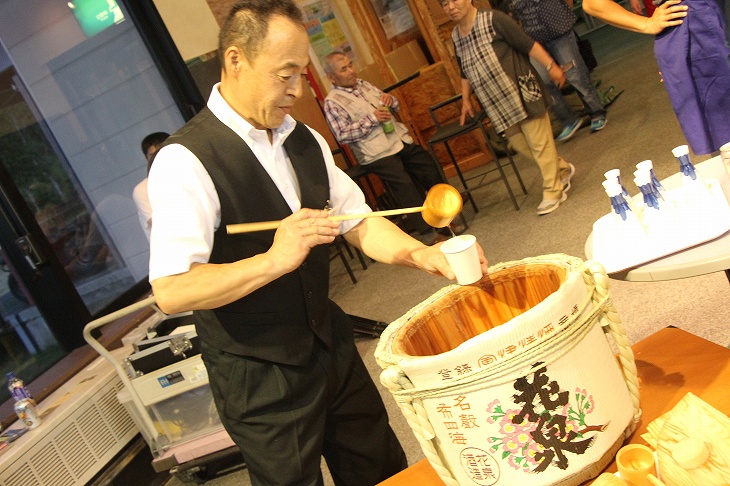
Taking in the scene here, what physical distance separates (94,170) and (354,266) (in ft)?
7.12

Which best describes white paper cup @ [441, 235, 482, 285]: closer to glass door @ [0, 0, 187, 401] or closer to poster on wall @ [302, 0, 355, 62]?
glass door @ [0, 0, 187, 401]

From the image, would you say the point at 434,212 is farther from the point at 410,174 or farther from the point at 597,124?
the point at 597,124

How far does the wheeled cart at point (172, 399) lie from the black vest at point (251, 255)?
1.87 m

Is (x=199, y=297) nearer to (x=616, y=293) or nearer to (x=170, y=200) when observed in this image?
(x=170, y=200)

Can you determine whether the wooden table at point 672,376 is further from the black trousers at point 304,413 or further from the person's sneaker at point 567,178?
the person's sneaker at point 567,178

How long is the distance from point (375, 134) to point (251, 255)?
4098 mm

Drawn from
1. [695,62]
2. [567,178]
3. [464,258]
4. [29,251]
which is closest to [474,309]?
[464,258]

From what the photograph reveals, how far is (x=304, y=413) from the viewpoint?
5.90 ft

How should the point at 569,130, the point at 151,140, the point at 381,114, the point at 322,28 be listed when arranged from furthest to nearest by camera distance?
the point at 322,28 → the point at 569,130 → the point at 381,114 → the point at 151,140

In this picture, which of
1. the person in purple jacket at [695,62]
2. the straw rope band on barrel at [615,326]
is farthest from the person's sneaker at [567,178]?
the straw rope band on barrel at [615,326]

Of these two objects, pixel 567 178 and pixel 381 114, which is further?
pixel 381 114

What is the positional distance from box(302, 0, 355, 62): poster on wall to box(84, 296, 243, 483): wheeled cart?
4.37 m

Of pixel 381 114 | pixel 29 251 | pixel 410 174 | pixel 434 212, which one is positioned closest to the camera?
pixel 434 212

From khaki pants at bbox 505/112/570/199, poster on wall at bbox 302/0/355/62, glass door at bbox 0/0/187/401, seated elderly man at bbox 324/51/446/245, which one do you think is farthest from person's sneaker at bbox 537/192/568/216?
poster on wall at bbox 302/0/355/62
